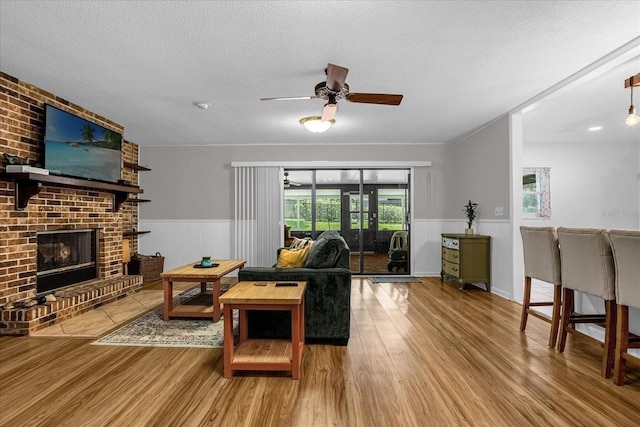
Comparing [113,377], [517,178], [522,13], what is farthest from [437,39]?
[113,377]

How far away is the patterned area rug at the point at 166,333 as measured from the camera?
2848 mm

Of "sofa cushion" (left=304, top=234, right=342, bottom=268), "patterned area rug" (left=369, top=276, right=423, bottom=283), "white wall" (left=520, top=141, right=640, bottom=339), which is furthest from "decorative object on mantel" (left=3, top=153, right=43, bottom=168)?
"white wall" (left=520, top=141, right=640, bottom=339)

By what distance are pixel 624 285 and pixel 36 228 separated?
17.1 ft

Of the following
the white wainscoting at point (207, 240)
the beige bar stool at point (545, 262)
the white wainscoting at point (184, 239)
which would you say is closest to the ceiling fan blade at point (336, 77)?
the beige bar stool at point (545, 262)

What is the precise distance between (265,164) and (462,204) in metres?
3.66

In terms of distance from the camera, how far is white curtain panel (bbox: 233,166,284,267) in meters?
6.02

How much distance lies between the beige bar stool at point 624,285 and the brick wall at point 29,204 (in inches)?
201

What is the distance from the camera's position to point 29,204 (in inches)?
134

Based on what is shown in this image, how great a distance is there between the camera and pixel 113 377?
7.35 feet

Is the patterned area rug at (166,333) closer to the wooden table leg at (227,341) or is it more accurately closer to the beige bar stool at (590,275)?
the wooden table leg at (227,341)

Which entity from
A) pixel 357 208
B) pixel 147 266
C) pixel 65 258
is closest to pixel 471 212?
pixel 357 208

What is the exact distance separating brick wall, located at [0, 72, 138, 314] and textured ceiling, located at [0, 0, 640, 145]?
7.5 inches

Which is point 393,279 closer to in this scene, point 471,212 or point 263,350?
point 471,212

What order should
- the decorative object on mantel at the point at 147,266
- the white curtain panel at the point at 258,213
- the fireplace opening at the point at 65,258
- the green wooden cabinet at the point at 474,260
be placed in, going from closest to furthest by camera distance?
the fireplace opening at the point at 65,258 → the green wooden cabinet at the point at 474,260 → the decorative object on mantel at the point at 147,266 → the white curtain panel at the point at 258,213
